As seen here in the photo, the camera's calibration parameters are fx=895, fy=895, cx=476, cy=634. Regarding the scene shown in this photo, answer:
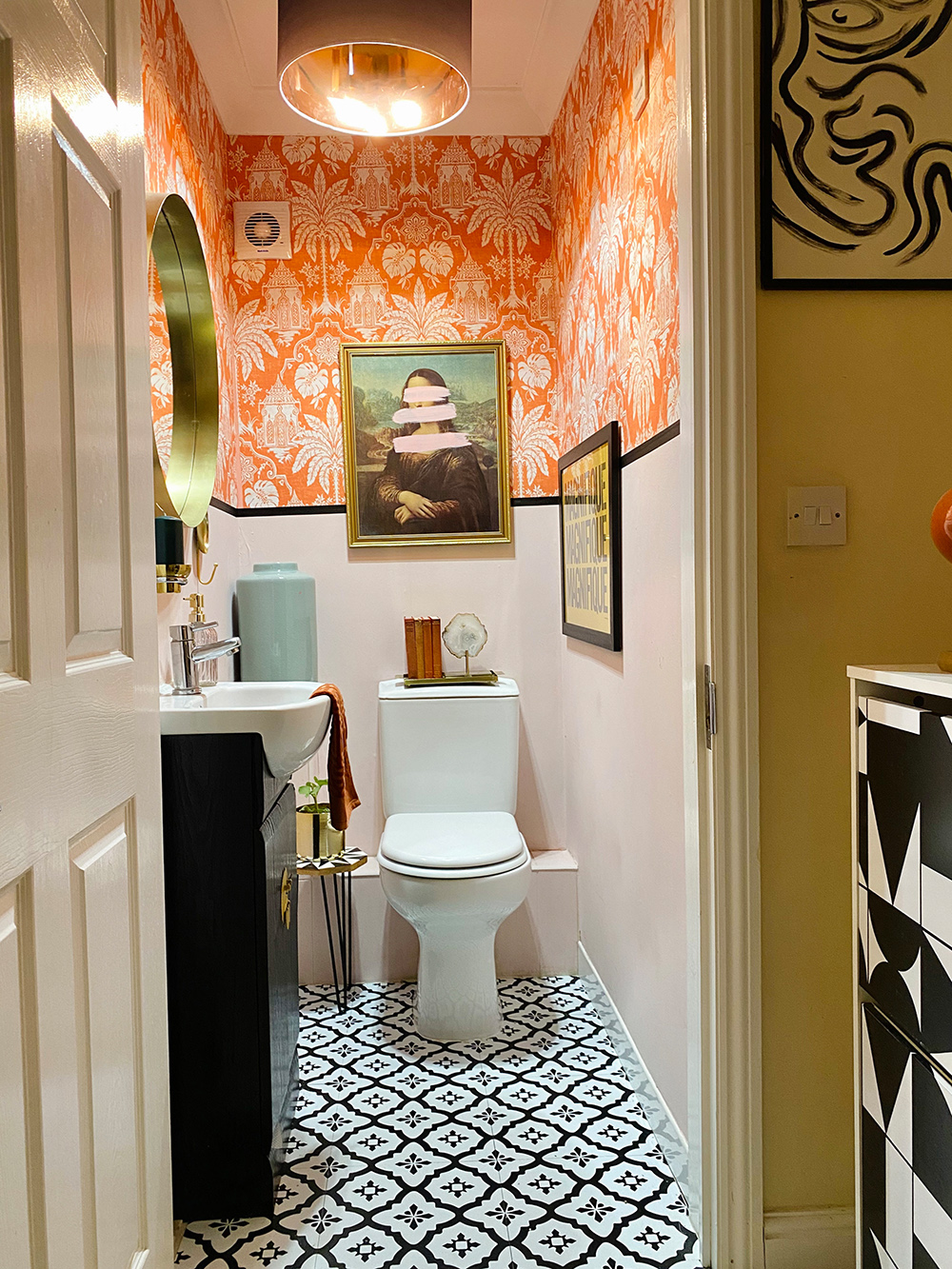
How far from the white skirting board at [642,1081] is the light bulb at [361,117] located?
2.18m

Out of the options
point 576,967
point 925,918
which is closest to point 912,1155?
point 925,918

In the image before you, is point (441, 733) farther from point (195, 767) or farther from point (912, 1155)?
point (912, 1155)

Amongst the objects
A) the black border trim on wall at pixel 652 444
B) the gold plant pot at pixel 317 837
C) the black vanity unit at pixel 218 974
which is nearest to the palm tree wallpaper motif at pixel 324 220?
the black border trim on wall at pixel 652 444

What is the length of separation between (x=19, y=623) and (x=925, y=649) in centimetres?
126

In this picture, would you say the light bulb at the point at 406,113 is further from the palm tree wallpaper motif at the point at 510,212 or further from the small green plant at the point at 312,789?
the small green plant at the point at 312,789

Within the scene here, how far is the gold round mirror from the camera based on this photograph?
200 centimetres

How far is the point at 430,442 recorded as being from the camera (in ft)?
9.59

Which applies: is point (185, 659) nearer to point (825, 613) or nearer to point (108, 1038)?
point (108, 1038)

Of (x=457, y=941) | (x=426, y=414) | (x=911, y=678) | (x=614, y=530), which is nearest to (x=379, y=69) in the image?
(x=426, y=414)

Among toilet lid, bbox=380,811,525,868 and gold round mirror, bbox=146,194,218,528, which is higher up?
gold round mirror, bbox=146,194,218,528

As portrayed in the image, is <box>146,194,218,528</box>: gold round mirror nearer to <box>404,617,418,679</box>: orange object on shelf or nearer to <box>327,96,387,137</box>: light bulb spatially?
<box>327,96,387,137</box>: light bulb

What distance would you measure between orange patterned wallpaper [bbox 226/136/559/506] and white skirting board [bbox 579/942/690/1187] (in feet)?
5.02

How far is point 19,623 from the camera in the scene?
826mm

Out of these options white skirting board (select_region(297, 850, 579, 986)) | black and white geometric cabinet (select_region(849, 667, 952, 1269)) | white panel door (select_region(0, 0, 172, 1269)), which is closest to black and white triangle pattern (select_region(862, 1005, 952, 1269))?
black and white geometric cabinet (select_region(849, 667, 952, 1269))
